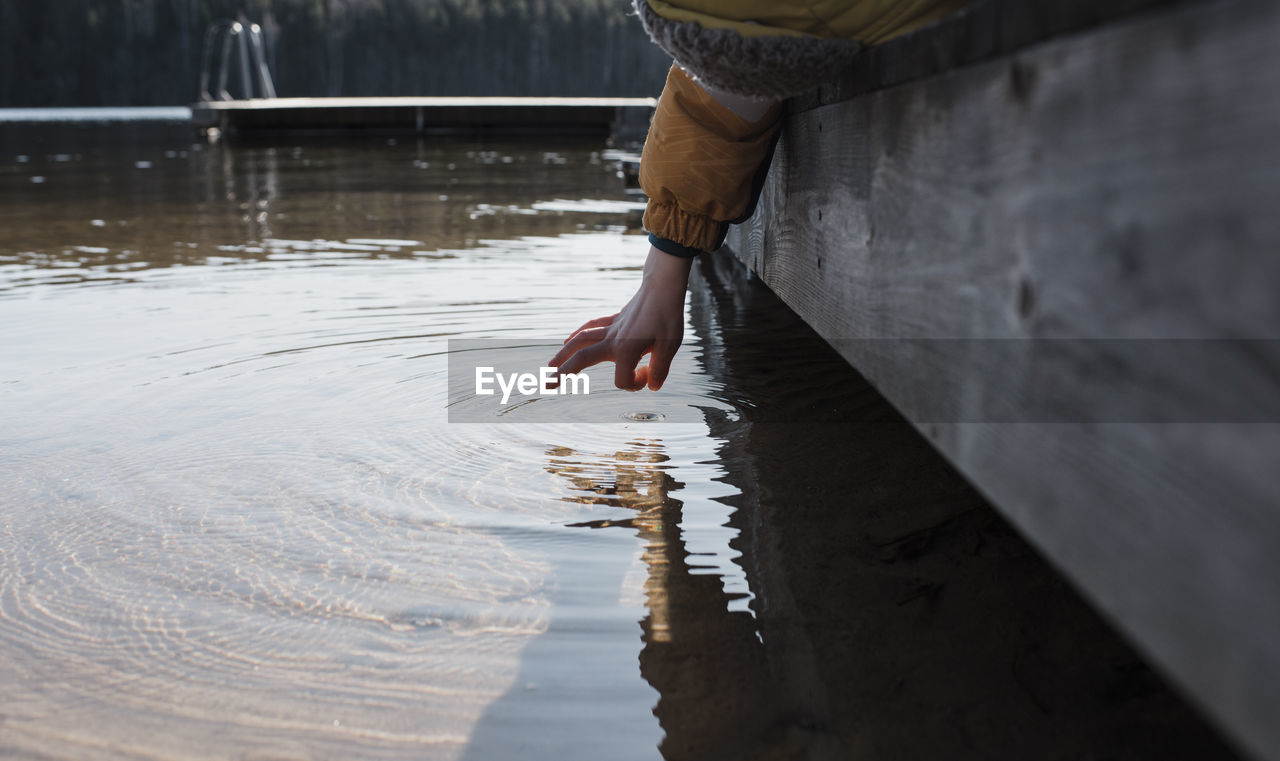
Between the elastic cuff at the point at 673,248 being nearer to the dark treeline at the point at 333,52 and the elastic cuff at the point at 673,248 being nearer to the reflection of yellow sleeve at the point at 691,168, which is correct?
the reflection of yellow sleeve at the point at 691,168

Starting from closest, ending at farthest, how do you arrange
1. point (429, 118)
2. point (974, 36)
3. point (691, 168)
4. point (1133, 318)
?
point (1133, 318) < point (974, 36) < point (691, 168) < point (429, 118)

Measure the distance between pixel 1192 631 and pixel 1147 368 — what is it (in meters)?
0.16

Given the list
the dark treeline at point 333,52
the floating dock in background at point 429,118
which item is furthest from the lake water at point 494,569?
the dark treeline at point 333,52

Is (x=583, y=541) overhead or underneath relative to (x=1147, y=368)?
underneath

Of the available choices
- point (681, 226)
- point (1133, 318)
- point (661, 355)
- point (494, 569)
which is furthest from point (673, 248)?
point (1133, 318)

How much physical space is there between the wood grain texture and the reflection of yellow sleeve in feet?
1.35

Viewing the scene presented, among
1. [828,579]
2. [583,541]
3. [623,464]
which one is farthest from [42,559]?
[828,579]

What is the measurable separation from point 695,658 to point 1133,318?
780 mm

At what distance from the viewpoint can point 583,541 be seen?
164 cm

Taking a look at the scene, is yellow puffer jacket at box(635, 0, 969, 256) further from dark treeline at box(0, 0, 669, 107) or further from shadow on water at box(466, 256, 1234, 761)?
dark treeline at box(0, 0, 669, 107)

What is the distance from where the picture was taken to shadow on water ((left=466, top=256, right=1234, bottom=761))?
1099 mm

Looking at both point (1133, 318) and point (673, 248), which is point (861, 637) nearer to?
point (673, 248)

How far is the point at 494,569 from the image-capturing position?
60.5 inches

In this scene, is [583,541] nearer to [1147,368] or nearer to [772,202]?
[772,202]
